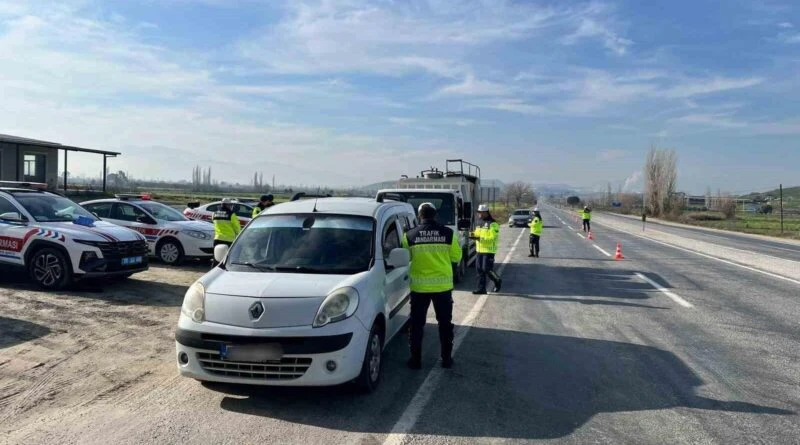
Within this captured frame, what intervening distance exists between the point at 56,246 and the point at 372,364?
7195 mm

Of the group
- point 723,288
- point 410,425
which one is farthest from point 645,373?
point 723,288

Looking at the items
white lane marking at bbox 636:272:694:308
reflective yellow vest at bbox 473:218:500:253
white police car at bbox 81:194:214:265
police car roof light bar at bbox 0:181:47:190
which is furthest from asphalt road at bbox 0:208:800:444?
white police car at bbox 81:194:214:265

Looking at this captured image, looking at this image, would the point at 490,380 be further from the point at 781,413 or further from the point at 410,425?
the point at 781,413

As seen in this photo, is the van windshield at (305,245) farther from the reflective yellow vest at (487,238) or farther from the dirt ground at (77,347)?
the reflective yellow vest at (487,238)

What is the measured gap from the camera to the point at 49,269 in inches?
394

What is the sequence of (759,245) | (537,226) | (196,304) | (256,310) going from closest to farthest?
1. (256,310)
2. (196,304)
3. (537,226)
4. (759,245)

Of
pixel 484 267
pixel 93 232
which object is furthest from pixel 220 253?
pixel 484 267

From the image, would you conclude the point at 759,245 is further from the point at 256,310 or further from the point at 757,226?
the point at 256,310

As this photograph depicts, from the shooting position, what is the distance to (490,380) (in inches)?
233

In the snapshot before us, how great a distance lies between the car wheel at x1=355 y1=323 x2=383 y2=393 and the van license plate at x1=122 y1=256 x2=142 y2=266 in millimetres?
6599

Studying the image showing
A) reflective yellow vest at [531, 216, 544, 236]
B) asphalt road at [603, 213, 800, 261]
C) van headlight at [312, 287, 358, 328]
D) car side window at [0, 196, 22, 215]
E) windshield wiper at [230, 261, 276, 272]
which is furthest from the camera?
asphalt road at [603, 213, 800, 261]

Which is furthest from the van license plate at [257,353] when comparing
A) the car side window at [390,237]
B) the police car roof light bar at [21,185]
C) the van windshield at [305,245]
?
the police car roof light bar at [21,185]

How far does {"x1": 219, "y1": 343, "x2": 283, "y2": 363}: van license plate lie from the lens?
190 inches

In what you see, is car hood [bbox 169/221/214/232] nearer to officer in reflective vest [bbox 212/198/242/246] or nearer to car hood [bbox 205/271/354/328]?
officer in reflective vest [bbox 212/198/242/246]
